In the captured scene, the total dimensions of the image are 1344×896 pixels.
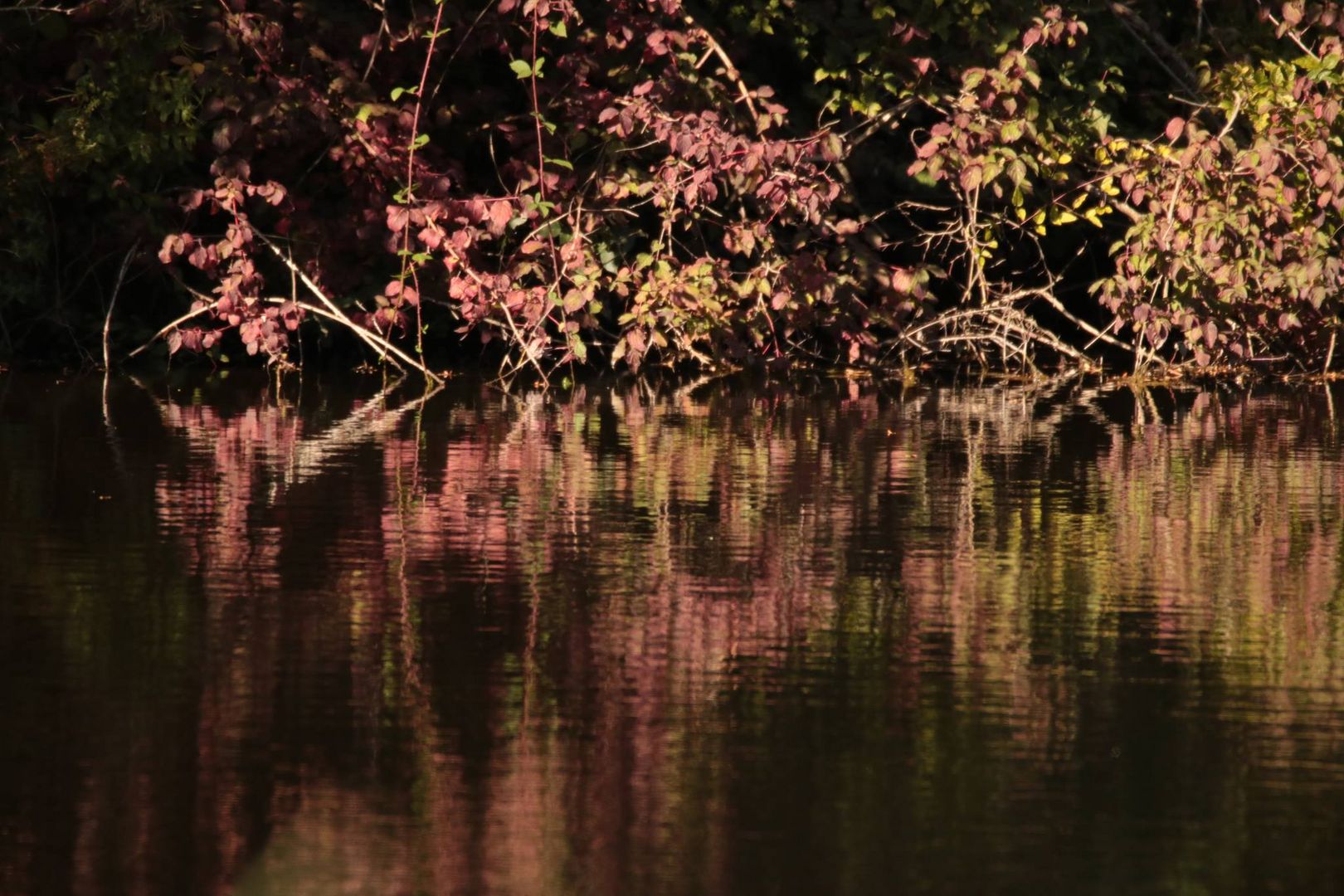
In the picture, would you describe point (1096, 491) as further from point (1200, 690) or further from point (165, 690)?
point (165, 690)

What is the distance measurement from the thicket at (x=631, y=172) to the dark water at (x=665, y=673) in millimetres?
4150

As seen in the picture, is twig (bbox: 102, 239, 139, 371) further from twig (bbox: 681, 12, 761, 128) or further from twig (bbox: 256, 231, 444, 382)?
twig (bbox: 681, 12, 761, 128)

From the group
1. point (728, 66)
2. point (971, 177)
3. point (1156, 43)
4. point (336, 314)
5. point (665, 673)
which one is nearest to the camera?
point (665, 673)

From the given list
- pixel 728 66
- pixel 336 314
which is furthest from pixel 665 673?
pixel 728 66

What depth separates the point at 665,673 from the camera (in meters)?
5.61

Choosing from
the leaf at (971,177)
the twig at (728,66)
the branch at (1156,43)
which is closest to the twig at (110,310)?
the twig at (728,66)

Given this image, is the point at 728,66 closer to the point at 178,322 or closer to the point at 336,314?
the point at 336,314

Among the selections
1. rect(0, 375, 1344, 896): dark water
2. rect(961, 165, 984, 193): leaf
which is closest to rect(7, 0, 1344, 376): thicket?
rect(961, 165, 984, 193): leaf

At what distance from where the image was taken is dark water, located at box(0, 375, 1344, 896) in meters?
4.20

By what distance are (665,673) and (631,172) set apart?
374 inches

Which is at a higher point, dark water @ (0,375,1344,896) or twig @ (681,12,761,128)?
twig @ (681,12,761,128)

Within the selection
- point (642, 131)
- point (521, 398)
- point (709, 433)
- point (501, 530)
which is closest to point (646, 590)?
point (501, 530)

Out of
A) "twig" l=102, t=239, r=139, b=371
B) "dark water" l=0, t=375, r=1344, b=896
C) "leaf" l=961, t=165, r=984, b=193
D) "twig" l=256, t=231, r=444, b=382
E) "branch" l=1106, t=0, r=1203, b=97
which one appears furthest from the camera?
"branch" l=1106, t=0, r=1203, b=97

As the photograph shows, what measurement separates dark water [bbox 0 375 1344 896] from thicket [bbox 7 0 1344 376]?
4150mm
